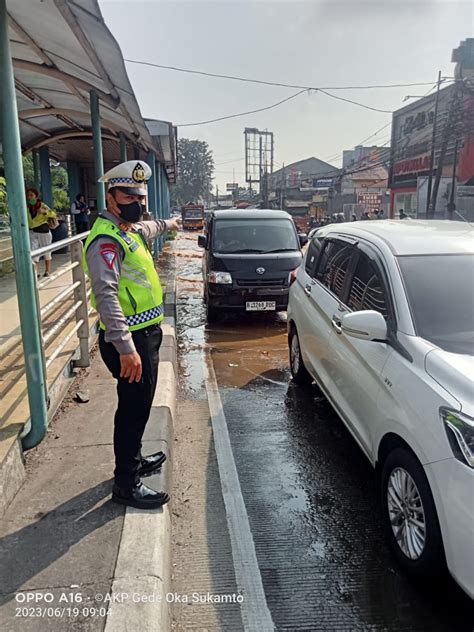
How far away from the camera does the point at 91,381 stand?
470cm

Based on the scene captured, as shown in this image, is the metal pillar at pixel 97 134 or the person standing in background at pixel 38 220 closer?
the metal pillar at pixel 97 134

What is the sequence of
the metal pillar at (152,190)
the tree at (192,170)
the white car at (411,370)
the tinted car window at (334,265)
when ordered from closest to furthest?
the white car at (411,370), the tinted car window at (334,265), the metal pillar at (152,190), the tree at (192,170)

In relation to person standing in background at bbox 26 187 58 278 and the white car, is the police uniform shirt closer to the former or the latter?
the white car

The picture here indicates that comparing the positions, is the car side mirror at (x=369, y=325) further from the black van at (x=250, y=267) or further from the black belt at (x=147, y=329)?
the black van at (x=250, y=267)

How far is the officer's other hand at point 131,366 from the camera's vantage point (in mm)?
2524

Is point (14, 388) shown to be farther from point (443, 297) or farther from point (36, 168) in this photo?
point (36, 168)

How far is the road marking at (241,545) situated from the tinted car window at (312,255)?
72.1 inches

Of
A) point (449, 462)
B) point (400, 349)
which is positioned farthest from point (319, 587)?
point (400, 349)

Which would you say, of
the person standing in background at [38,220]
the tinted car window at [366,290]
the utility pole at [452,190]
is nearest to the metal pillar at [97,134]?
the person standing in background at [38,220]

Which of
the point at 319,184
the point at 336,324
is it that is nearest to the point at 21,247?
the point at 336,324

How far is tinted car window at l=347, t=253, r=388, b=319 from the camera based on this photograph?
330 centimetres

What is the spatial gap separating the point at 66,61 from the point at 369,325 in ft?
14.4

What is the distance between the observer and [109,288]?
2.47 metres

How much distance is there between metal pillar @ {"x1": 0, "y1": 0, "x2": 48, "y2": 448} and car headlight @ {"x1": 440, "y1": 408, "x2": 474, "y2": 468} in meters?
2.43
